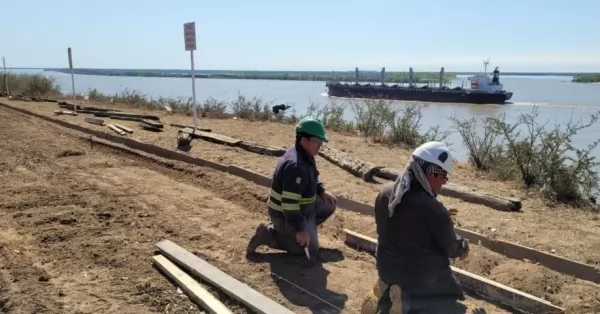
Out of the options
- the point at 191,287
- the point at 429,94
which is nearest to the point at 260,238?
the point at 191,287

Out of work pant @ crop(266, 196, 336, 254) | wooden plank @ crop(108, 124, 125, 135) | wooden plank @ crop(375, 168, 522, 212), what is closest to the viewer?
work pant @ crop(266, 196, 336, 254)

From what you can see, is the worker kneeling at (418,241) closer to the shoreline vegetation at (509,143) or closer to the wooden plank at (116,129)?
the shoreline vegetation at (509,143)

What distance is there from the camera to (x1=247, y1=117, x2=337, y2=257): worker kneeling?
4.62 meters

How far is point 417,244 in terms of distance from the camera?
3402 mm

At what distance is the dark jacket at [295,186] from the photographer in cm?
461

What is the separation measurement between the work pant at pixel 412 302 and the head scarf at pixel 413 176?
651 mm

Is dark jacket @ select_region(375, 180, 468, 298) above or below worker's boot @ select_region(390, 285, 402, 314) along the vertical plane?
above

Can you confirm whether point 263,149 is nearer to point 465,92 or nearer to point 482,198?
point 482,198

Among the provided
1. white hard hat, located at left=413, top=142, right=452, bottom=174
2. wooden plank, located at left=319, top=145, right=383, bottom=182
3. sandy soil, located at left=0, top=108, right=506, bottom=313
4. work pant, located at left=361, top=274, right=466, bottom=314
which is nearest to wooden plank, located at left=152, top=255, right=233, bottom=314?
sandy soil, located at left=0, top=108, right=506, bottom=313

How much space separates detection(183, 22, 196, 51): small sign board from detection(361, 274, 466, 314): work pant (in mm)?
10112

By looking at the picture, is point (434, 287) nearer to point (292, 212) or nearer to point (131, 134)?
point (292, 212)

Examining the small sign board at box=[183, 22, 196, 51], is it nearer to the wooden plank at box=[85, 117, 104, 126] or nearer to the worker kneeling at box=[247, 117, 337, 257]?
the wooden plank at box=[85, 117, 104, 126]

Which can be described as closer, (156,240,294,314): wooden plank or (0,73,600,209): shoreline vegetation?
(156,240,294,314): wooden plank

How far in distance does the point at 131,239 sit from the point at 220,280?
1562mm
